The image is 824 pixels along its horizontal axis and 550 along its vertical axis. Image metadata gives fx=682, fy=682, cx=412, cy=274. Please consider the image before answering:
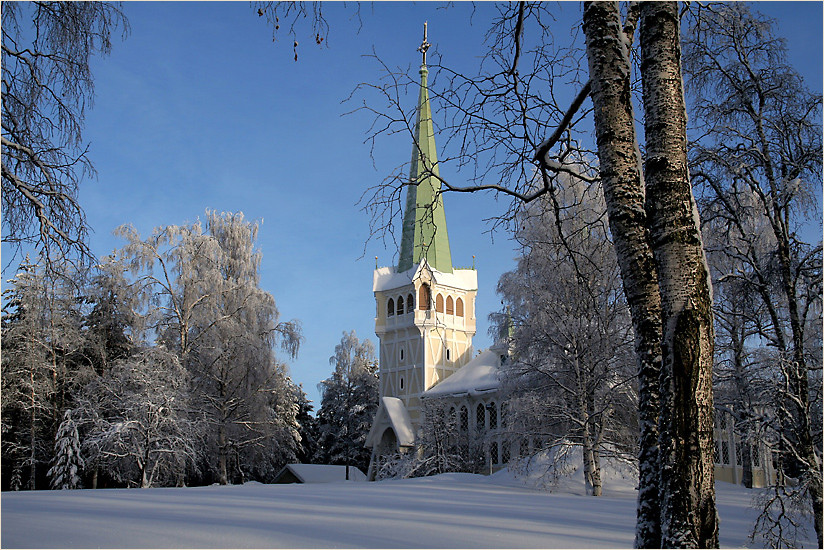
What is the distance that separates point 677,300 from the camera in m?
3.66

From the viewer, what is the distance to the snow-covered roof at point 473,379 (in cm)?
3297

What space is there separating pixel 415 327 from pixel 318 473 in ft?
31.6

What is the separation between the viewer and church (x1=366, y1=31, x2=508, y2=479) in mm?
34375

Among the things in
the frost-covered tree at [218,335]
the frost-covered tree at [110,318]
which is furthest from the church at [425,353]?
the frost-covered tree at [110,318]

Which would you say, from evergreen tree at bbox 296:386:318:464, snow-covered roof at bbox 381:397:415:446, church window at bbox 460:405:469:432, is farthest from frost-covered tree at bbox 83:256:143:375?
evergreen tree at bbox 296:386:318:464

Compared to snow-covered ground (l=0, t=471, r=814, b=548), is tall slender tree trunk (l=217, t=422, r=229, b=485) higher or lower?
lower

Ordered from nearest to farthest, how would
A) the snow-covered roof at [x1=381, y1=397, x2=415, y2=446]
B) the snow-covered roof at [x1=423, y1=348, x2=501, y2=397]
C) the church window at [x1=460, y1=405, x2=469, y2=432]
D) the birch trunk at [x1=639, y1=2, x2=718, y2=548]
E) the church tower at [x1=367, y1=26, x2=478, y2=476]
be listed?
the birch trunk at [x1=639, y1=2, x2=718, y2=548], the snow-covered roof at [x1=423, y1=348, x2=501, y2=397], the church window at [x1=460, y1=405, x2=469, y2=432], the snow-covered roof at [x1=381, y1=397, x2=415, y2=446], the church tower at [x1=367, y1=26, x2=478, y2=476]

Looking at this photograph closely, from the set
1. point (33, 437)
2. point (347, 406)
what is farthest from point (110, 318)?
point (347, 406)

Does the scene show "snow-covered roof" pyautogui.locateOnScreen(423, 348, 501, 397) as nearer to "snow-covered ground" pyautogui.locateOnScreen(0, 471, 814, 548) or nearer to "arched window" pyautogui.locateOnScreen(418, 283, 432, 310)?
"arched window" pyautogui.locateOnScreen(418, 283, 432, 310)

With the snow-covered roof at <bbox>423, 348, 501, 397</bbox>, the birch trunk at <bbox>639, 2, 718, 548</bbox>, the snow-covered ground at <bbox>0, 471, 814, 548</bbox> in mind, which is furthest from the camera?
the snow-covered roof at <bbox>423, 348, 501, 397</bbox>

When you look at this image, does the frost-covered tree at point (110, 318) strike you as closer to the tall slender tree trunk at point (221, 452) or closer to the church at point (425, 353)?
the tall slender tree trunk at point (221, 452)

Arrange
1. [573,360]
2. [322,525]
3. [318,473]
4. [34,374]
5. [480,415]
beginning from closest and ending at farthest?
[322,525] < [573,360] < [34,374] < [480,415] < [318,473]

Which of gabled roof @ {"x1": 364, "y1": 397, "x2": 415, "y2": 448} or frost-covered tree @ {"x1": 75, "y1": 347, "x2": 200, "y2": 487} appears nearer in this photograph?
frost-covered tree @ {"x1": 75, "y1": 347, "x2": 200, "y2": 487}

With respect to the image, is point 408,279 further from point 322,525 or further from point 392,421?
point 322,525
